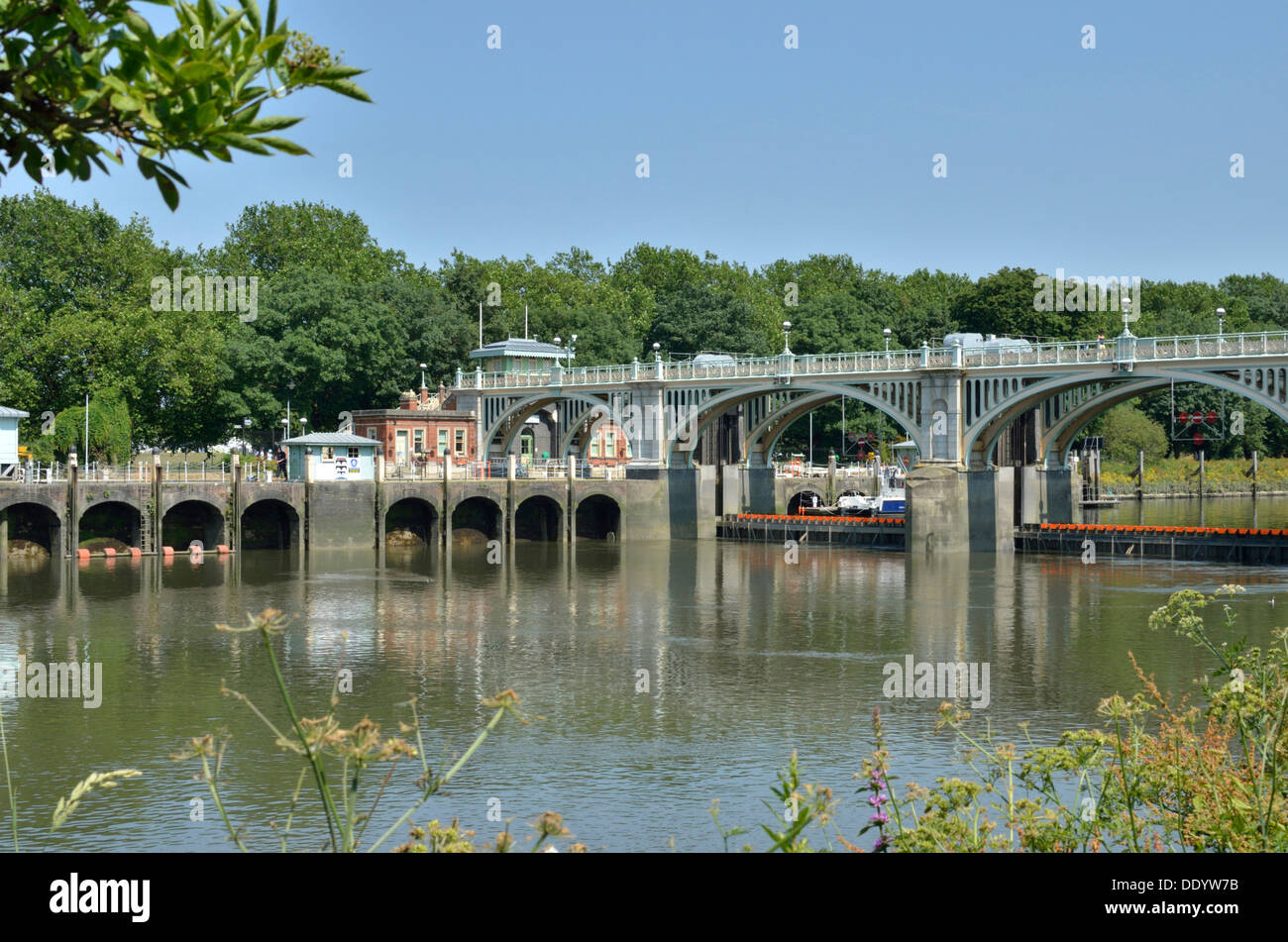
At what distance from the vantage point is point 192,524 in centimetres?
7038

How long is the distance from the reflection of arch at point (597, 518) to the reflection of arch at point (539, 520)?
1906 millimetres

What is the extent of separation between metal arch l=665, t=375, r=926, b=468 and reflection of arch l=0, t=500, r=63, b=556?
35.1 meters

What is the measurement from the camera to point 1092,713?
32.0 m

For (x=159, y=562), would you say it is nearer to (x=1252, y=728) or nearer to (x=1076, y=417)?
(x=1076, y=417)

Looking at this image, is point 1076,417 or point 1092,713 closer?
point 1092,713

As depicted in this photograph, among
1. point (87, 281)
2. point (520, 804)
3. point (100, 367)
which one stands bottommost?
point (520, 804)

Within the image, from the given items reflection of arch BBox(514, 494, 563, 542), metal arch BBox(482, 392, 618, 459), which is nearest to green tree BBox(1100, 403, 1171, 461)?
metal arch BBox(482, 392, 618, 459)

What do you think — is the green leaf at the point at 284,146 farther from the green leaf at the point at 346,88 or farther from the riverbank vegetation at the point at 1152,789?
the riverbank vegetation at the point at 1152,789

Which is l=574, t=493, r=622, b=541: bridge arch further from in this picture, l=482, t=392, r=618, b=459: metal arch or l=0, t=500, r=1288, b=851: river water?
l=0, t=500, r=1288, b=851: river water

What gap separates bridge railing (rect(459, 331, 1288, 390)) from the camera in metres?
66.5

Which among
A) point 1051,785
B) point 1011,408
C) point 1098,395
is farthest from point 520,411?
point 1051,785

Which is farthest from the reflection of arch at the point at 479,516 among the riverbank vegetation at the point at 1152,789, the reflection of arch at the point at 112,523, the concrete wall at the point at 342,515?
the riverbank vegetation at the point at 1152,789

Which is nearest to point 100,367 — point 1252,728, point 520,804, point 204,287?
point 204,287
